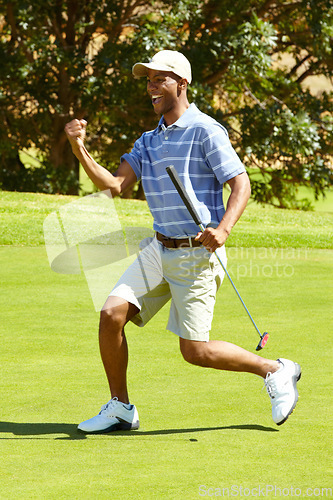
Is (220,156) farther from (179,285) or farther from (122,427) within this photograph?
(122,427)

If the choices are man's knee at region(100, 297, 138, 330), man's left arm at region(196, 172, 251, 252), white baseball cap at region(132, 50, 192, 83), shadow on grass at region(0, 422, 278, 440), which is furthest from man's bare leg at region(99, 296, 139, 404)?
white baseball cap at region(132, 50, 192, 83)

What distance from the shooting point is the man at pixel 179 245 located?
4207 millimetres

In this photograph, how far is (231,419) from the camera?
4.23 metres

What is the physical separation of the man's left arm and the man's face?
0.54m

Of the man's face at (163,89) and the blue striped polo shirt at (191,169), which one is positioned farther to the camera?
the man's face at (163,89)

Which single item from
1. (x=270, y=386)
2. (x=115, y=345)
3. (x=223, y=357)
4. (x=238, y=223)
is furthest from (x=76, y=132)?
(x=238, y=223)

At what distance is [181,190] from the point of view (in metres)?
4.03

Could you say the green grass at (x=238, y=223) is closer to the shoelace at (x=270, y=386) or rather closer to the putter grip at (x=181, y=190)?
the shoelace at (x=270, y=386)

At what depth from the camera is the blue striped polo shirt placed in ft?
13.8

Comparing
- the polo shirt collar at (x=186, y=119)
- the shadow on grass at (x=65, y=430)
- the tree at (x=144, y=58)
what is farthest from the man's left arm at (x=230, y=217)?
the tree at (x=144, y=58)

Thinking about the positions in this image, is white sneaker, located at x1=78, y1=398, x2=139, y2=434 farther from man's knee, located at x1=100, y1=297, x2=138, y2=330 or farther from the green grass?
the green grass

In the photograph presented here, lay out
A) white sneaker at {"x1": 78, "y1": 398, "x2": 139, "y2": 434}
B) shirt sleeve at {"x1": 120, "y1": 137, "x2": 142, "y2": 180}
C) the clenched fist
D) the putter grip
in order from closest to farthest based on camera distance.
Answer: the putter grip → white sneaker at {"x1": 78, "y1": 398, "x2": 139, "y2": 434} → the clenched fist → shirt sleeve at {"x1": 120, "y1": 137, "x2": 142, "y2": 180}

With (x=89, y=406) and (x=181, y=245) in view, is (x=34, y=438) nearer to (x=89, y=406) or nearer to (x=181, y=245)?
(x=89, y=406)

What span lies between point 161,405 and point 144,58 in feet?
47.4
